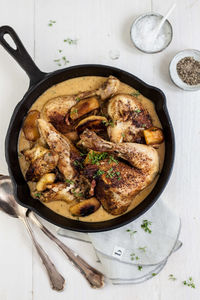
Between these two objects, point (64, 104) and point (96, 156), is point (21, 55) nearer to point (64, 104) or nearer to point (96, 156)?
point (64, 104)

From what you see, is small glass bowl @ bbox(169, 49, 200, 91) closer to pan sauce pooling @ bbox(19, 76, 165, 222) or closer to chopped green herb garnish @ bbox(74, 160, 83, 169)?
pan sauce pooling @ bbox(19, 76, 165, 222)

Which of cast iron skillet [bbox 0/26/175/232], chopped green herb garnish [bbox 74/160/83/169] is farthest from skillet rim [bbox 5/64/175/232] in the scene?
chopped green herb garnish [bbox 74/160/83/169]

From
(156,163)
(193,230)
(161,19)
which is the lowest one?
(193,230)

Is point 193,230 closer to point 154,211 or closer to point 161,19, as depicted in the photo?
point 154,211

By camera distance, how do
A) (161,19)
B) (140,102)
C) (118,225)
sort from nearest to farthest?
(118,225) → (140,102) → (161,19)

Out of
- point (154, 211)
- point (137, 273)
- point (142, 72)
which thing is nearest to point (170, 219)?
point (154, 211)

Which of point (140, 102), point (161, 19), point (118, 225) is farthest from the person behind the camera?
point (161, 19)
